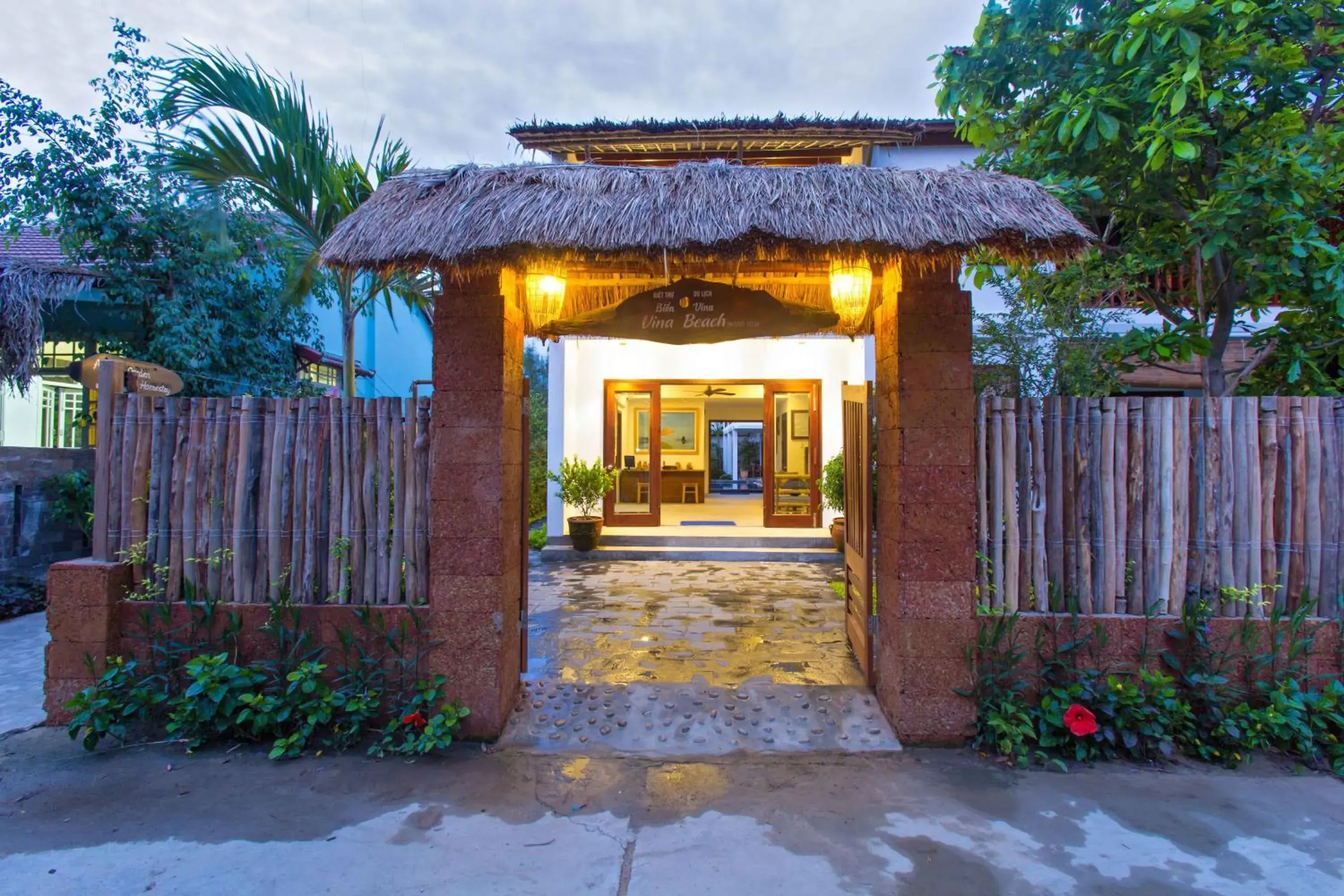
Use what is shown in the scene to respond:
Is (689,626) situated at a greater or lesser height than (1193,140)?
lesser

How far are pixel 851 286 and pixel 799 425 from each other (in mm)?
7537

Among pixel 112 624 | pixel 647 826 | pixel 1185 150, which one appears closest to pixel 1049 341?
pixel 1185 150

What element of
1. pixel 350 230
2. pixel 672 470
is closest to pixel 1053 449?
pixel 350 230

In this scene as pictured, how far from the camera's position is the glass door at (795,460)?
10867mm

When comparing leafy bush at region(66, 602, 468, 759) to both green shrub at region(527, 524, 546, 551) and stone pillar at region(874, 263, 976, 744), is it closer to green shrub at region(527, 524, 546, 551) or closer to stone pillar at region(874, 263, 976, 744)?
stone pillar at region(874, 263, 976, 744)

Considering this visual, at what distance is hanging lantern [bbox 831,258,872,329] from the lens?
4.08m

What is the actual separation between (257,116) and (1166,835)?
784 centimetres

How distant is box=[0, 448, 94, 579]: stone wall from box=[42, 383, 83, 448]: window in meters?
1.55

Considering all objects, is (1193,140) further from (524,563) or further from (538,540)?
(538,540)

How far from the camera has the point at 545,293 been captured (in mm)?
4387

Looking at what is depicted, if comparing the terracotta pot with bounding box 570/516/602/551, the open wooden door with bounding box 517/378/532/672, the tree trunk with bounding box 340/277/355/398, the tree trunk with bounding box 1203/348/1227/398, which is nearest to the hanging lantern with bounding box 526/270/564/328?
the open wooden door with bounding box 517/378/532/672

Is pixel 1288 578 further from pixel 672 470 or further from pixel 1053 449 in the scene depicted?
pixel 672 470

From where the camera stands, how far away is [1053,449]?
3.78 meters

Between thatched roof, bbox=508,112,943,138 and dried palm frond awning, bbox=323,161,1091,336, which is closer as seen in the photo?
dried palm frond awning, bbox=323,161,1091,336
